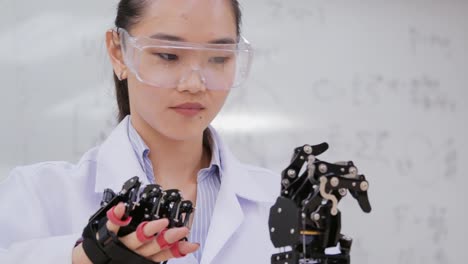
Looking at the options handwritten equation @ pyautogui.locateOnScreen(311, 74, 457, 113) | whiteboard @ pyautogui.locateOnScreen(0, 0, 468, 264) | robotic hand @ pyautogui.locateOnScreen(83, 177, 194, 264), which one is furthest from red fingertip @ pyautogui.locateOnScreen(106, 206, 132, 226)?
handwritten equation @ pyautogui.locateOnScreen(311, 74, 457, 113)

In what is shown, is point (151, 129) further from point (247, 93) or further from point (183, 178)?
point (247, 93)

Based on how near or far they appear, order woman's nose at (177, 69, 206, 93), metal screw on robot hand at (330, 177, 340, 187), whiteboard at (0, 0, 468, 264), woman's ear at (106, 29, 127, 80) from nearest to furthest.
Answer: metal screw on robot hand at (330, 177, 340, 187), woman's nose at (177, 69, 206, 93), woman's ear at (106, 29, 127, 80), whiteboard at (0, 0, 468, 264)

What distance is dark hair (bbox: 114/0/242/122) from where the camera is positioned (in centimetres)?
104

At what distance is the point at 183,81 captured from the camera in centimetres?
95

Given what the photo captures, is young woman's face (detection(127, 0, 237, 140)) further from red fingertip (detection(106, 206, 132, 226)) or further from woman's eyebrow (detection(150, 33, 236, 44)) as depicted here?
red fingertip (detection(106, 206, 132, 226))

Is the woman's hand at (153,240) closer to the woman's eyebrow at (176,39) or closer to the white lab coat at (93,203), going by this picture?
the white lab coat at (93,203)

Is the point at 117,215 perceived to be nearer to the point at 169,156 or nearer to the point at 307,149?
the point at 307,149

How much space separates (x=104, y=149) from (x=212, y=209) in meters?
0.21

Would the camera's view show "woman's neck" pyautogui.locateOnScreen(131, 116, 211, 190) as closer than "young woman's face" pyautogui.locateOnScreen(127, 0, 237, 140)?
No

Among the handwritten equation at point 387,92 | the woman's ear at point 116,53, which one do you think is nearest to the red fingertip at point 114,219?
the woman's ear at point 116,53

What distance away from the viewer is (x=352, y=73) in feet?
6.43

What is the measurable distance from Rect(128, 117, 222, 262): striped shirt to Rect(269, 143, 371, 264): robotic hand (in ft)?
1.04

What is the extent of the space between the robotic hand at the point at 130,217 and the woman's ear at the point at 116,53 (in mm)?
345

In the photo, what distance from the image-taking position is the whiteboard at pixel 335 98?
1653 millimetres
